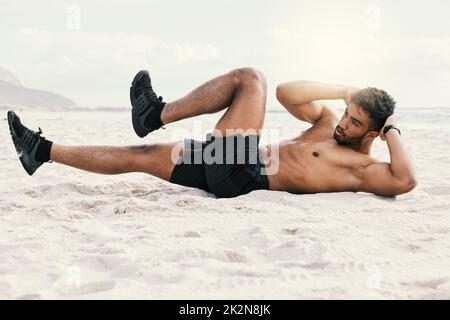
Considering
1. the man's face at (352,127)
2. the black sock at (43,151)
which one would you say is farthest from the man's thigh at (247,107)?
the black sock at (43,151)

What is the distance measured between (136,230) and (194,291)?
Answer: 0.95m

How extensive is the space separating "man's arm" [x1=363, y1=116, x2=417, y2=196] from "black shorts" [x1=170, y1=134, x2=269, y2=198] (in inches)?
28.9

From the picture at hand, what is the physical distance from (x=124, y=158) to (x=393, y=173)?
1.86 metres

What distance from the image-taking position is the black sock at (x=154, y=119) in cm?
376

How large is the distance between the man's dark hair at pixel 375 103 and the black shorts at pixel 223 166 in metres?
0.73

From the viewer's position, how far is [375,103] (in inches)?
144

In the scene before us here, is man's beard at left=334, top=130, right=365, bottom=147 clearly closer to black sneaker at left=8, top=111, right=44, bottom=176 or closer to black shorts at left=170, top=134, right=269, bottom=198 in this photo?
black shorts at left=170, top=134, right=269, bottom=198

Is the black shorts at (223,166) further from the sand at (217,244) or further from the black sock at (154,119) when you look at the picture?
the black sock at (154,119)

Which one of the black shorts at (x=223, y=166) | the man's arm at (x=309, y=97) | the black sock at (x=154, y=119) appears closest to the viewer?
the black shorts at (x=223, y=166)

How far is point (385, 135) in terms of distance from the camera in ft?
12.4

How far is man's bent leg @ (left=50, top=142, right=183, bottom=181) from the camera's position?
3.86m

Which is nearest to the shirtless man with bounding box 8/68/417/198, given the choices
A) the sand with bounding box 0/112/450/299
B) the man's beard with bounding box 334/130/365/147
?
the man's beard with bounding box 334/130/365/147

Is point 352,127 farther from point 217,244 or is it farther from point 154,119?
point 217,244
